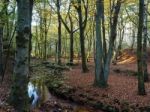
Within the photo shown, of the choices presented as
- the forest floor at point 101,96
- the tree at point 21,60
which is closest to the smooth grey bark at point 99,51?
the forest floor at point 101,96

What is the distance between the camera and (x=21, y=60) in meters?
9.02

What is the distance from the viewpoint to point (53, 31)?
59.9m

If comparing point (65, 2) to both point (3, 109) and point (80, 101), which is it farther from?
point (3, 109)

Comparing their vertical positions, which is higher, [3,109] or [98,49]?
[98,49]

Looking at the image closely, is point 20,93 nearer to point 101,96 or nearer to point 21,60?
point 21,60

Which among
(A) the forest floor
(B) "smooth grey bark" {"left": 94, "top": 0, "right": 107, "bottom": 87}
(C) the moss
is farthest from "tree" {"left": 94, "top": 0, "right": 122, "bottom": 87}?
(C) the moss

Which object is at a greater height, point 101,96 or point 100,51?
point 100,51

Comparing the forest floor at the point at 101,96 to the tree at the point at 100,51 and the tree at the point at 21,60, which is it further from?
the tree at the point at 21,60

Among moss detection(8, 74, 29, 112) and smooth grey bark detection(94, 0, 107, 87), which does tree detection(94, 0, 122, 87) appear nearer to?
smooth grey bark detection(94, 0, 107, 87)

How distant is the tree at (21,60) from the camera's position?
8.76 m

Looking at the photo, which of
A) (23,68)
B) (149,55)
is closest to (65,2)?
(149,55)

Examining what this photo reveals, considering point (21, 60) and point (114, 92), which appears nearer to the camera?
point (21, 60)

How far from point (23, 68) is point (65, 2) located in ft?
82.0

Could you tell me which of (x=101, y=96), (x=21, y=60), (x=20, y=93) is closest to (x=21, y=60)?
(x=21, y=60)
